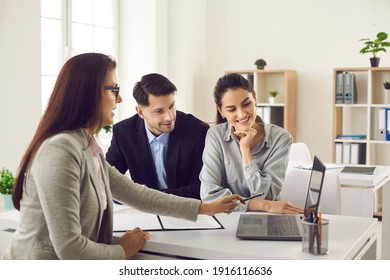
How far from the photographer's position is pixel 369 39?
533 centimetres

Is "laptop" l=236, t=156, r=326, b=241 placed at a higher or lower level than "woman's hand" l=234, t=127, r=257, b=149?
lower

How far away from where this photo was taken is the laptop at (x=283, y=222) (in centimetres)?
162

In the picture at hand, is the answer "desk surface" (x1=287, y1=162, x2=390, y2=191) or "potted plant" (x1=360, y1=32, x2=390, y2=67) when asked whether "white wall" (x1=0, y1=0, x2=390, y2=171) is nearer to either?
"potted plant" (x1=360, y1=32, x2=390, y2=67)

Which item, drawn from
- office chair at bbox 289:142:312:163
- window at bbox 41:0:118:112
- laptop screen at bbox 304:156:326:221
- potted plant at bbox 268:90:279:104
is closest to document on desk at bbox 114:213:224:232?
laptop screen at bbox 304:156:326:221

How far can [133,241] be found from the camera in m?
1.75

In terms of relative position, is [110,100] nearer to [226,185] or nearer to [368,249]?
[226,185]

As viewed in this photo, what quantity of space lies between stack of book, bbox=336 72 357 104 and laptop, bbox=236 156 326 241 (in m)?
3.47

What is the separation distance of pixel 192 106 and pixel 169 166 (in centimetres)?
334

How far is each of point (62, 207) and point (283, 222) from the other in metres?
0.82

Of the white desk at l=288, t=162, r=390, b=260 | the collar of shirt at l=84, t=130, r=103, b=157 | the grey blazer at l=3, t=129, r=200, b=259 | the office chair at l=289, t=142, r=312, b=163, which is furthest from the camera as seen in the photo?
the office chair at l=289, t=142, r=312, b=163

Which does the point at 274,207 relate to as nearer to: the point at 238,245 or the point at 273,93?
the point at 238,245

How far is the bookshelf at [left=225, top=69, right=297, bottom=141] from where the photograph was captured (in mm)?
5562

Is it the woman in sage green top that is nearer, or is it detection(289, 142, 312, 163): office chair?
the woman in sage green top
